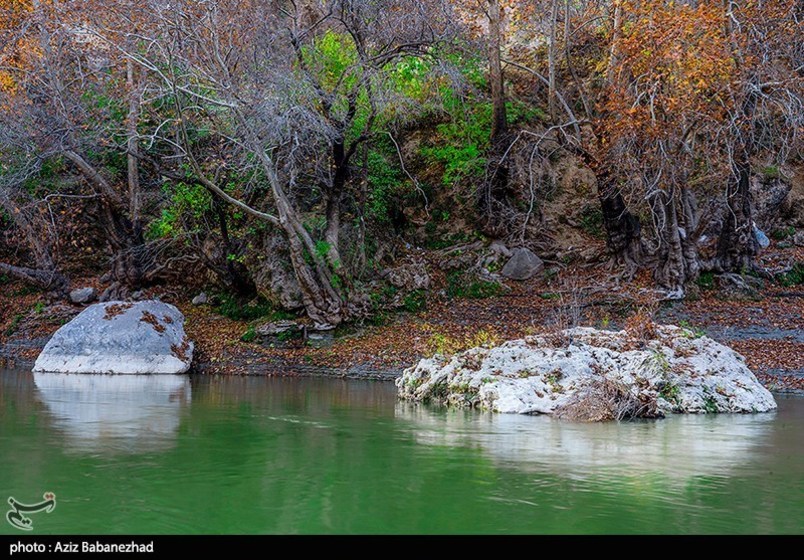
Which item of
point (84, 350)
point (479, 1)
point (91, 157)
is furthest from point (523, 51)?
point (84, 350)

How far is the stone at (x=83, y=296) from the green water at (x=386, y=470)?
11.9 meters

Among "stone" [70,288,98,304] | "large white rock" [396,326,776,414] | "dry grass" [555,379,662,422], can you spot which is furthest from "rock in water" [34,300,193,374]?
"dry grass" [555,379,662,422]

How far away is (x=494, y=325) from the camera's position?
20.3 metres

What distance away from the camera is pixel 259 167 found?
2094 cm

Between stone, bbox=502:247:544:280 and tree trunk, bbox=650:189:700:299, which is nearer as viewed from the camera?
tree trunk, bbox=650:189:700:299

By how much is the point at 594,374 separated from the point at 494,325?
765cm

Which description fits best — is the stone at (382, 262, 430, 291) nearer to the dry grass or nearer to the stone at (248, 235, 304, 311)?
the stone at (248, 235, 304, 311)

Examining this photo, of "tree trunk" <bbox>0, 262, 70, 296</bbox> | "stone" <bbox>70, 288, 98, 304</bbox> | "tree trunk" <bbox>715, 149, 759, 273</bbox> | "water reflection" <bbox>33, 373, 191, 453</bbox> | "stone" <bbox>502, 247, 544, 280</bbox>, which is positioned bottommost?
"water reflection" <bbox>33, 373, 191, 453</bbox>

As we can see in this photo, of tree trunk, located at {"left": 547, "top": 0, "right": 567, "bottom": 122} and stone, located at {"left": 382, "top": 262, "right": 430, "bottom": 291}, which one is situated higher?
tree trunk, located at {"left": 547, "top": 0, "right": 567, "bottom": 122}

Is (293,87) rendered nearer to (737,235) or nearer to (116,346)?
(116,346)

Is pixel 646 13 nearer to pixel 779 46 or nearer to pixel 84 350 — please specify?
pixel 779 46

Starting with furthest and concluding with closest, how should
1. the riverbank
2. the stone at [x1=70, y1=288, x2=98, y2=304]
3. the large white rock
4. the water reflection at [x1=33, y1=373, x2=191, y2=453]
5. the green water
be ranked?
1. the stone at [x1=70, y1=288, x2=98, y2=304]
2. the riverbank
3. the large white rock
4. the water reflection at [x1=33, y1=373, x2=191, y2=453]
5. the green water

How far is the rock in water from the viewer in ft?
61.2

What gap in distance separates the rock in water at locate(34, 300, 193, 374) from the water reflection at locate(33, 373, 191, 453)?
0.47m
